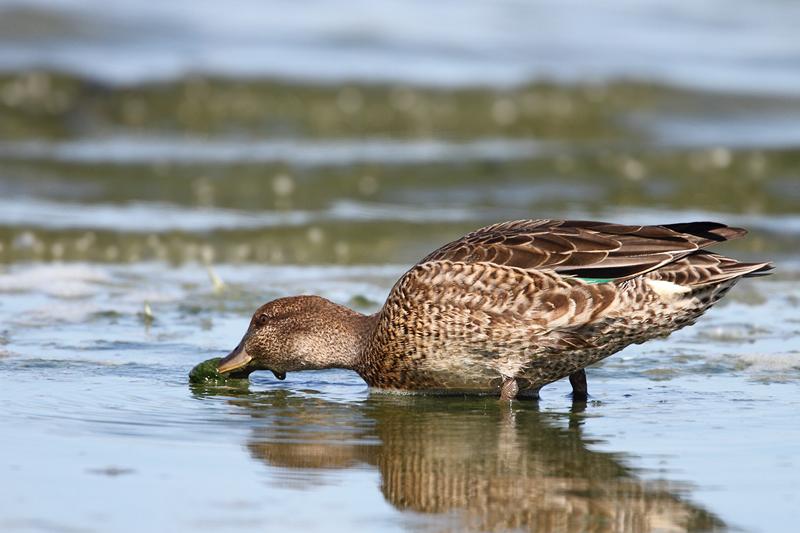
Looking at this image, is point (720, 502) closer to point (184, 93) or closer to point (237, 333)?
point (237, 333)

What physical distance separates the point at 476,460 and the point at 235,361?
2131mm

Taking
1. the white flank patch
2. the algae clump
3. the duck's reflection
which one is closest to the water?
the duck's reflection

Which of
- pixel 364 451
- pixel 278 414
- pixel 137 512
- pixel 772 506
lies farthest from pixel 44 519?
pixel 772 506

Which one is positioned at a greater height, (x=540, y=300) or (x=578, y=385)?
(x=540, y=300)

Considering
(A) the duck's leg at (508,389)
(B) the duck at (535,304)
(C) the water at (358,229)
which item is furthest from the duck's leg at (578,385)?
(A) the duck's leg at (508,389)

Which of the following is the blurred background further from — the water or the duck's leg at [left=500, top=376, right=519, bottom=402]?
the duck's leg at [left=500, top=376, right=519, bottom=402]


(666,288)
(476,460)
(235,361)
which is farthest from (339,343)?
(476,460)

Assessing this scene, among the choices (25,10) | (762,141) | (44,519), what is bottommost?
(44,519)

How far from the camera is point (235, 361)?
7.66 metres

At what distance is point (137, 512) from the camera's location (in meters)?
5.00

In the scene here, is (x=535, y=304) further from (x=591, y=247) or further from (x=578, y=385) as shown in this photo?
(x=578, y=385)

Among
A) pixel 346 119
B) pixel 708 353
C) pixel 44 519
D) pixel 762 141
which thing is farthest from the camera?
pixel 346 119

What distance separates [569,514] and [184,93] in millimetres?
13806

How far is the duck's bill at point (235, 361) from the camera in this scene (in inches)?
298
